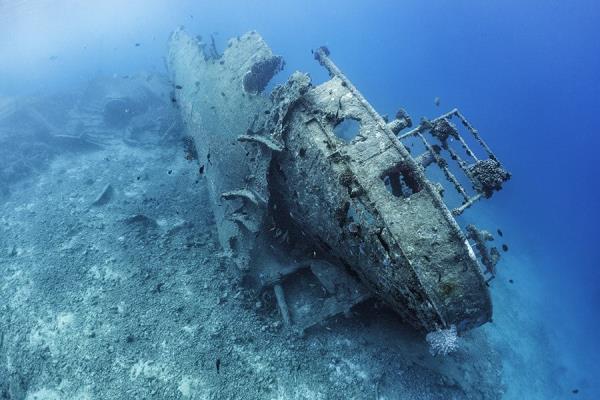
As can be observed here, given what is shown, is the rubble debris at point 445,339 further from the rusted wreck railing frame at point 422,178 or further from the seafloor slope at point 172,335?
the seafloor slope at point 172,335

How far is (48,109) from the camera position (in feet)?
55.3

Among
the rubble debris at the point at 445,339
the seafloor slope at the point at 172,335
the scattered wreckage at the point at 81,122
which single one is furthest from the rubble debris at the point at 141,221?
the rubble debris at the point at 445,339

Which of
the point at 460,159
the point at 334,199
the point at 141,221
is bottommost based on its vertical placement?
the point at 141,221

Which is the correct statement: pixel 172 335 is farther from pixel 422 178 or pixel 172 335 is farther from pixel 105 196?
pixel 105 196

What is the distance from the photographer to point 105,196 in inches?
418

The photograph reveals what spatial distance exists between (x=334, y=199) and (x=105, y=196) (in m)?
8.96

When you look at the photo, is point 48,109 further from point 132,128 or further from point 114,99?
point 132,128

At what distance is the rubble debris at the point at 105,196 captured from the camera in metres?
10.3

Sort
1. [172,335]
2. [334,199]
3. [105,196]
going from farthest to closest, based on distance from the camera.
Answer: [105,196] → [172,335] → [334,199]

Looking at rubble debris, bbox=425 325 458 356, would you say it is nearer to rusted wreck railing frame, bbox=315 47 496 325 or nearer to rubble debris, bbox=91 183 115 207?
rusted wreck railing frame, bbox=315 47 496 325

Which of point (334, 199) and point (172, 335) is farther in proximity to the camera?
point (172, 335)

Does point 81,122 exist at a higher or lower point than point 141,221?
lower

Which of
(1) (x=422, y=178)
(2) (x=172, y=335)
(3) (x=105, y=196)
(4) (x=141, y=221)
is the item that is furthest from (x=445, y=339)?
(3) (x=105, y=196)

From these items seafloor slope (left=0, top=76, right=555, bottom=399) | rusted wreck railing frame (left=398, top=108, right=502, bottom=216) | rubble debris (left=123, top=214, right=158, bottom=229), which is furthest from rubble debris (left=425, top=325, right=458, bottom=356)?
rubble debris (left=123, top=214, right=158, bottom=229)
